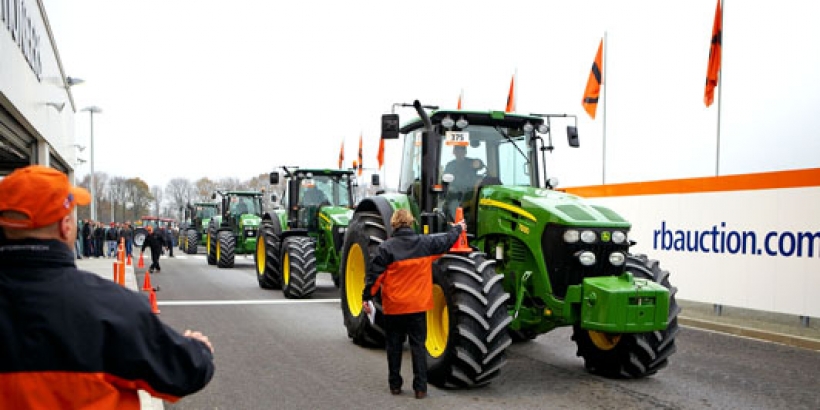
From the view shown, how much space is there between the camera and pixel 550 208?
21.6 feet

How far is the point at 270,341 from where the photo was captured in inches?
352

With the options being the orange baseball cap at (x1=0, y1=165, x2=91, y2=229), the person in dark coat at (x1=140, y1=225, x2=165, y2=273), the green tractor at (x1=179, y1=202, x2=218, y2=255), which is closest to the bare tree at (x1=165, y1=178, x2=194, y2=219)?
the green tractor at (x1=179, y1=202, x2=218, y2=255)

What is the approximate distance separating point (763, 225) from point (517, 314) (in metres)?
5.89

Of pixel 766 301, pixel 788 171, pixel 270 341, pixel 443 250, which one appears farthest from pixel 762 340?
pixel 270 341

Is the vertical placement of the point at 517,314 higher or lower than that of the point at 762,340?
higher

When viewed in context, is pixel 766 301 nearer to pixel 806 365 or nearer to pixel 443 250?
pixel 806 365

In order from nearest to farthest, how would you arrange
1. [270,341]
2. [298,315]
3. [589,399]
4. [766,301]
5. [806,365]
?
[589,399] < [806,365] < [270,341] < [766,301] < [298,315]

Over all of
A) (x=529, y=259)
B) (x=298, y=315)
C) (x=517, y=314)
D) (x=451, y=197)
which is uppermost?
(x=451, y=197)

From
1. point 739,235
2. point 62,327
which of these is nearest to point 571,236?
point 62,327

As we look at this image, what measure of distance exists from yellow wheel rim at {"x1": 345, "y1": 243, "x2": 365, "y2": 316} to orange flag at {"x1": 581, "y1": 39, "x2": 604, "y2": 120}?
1077 cm

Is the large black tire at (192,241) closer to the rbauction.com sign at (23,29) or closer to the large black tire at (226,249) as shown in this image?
the large black tire at (226,249)

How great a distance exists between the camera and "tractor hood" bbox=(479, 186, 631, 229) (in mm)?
6516

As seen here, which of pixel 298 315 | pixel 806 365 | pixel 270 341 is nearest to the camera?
pixel 806 365

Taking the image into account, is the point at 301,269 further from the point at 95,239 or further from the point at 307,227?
the point at 95,239
